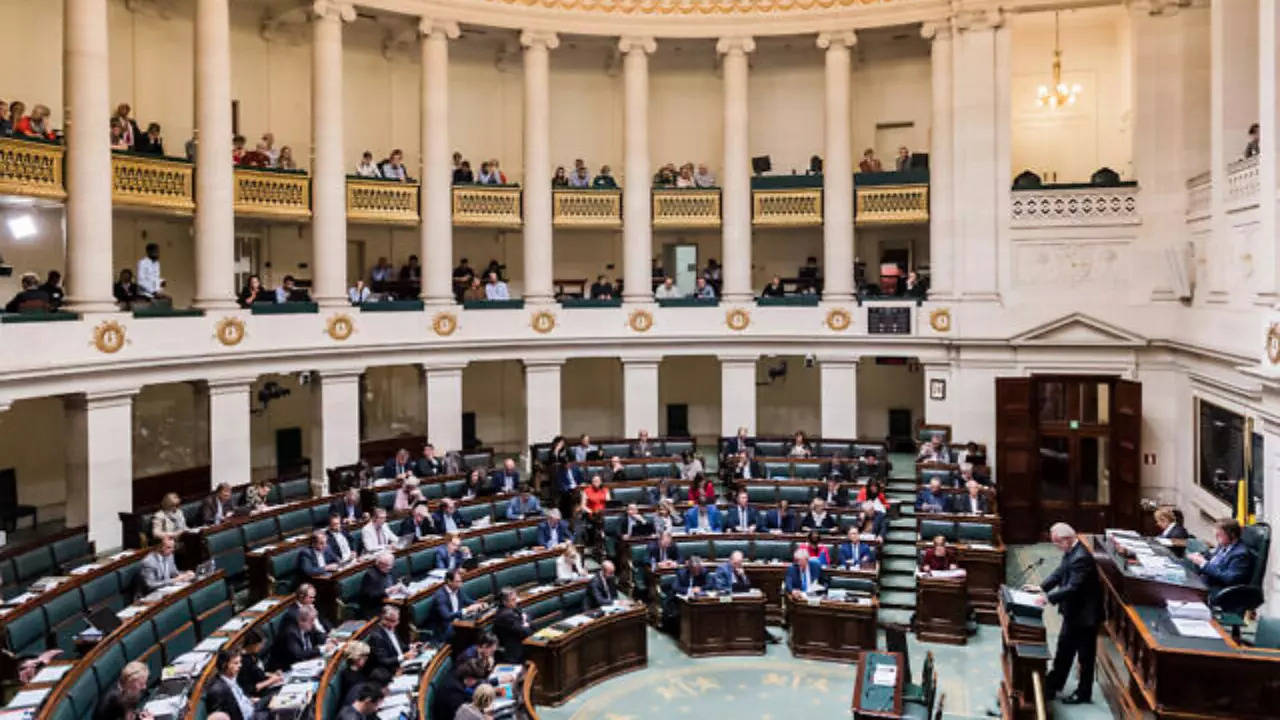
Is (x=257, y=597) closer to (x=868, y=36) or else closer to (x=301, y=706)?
(x=301, y=706)

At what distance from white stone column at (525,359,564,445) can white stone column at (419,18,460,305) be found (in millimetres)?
2594

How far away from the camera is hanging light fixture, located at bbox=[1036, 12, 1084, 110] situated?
2052 centimetres

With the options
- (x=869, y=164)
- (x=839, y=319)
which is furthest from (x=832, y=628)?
(x=869, y=164)

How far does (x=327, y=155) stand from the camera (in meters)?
20.0

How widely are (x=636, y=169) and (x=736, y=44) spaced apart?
371 cm

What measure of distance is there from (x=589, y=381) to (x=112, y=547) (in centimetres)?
1315

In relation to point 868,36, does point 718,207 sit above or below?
below

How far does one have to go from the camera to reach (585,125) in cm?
2642

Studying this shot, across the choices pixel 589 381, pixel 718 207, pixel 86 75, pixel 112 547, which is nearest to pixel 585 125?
pixel 718 207

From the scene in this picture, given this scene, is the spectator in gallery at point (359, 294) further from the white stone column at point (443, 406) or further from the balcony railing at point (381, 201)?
the white stone column at point (443, 406)

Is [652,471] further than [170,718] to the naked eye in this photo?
Yes

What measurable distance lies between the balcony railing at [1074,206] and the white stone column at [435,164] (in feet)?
39.8

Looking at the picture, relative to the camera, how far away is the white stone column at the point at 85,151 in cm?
1570

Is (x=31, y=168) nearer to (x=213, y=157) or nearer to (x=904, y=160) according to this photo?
(x=213, y=157)
